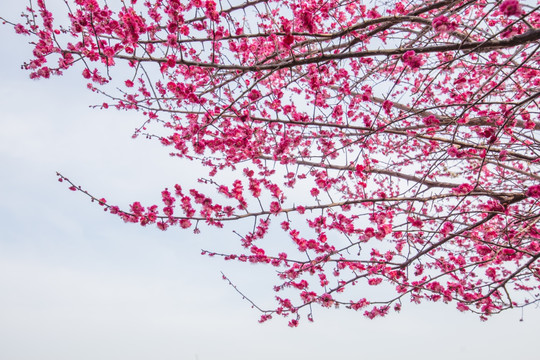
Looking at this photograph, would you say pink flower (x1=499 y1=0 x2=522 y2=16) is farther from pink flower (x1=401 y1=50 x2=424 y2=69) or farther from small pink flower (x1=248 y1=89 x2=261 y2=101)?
small pink flower (x1=248 y1=89 x2=261 y2=101)

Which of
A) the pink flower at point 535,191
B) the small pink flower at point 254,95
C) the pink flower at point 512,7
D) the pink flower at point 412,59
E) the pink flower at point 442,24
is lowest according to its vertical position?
the pink flower at point 535,191

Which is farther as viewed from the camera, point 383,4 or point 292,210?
point 383,4

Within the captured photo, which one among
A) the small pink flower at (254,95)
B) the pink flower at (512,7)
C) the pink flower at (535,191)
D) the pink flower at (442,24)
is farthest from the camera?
the small pink flower at (254,95)

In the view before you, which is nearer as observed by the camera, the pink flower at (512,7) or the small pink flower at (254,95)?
the pink flower at (512,7)

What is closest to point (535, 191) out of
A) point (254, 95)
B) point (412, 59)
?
point (412, 59)

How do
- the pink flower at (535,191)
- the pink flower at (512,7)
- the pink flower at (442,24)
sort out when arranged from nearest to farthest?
the pink flower at (512,7), the pink flower at (442,24), the pink flower at (535,191)

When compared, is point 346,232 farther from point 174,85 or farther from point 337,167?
point 174,85

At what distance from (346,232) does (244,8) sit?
A: 2.97 meters

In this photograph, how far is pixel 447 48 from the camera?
109 inches

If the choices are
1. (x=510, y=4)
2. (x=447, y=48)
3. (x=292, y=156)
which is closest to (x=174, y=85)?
(x=292, y=156)

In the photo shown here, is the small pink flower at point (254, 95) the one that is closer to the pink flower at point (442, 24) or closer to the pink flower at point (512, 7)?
the pink flower at point (442, 24)

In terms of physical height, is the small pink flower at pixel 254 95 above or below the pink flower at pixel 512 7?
above

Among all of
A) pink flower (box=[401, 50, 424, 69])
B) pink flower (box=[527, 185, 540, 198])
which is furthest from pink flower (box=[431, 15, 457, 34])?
pink flower (box=[527, 185, 540, 198])

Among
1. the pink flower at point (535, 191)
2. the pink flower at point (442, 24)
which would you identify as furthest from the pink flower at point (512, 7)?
the pink flower at point (535, 191)
